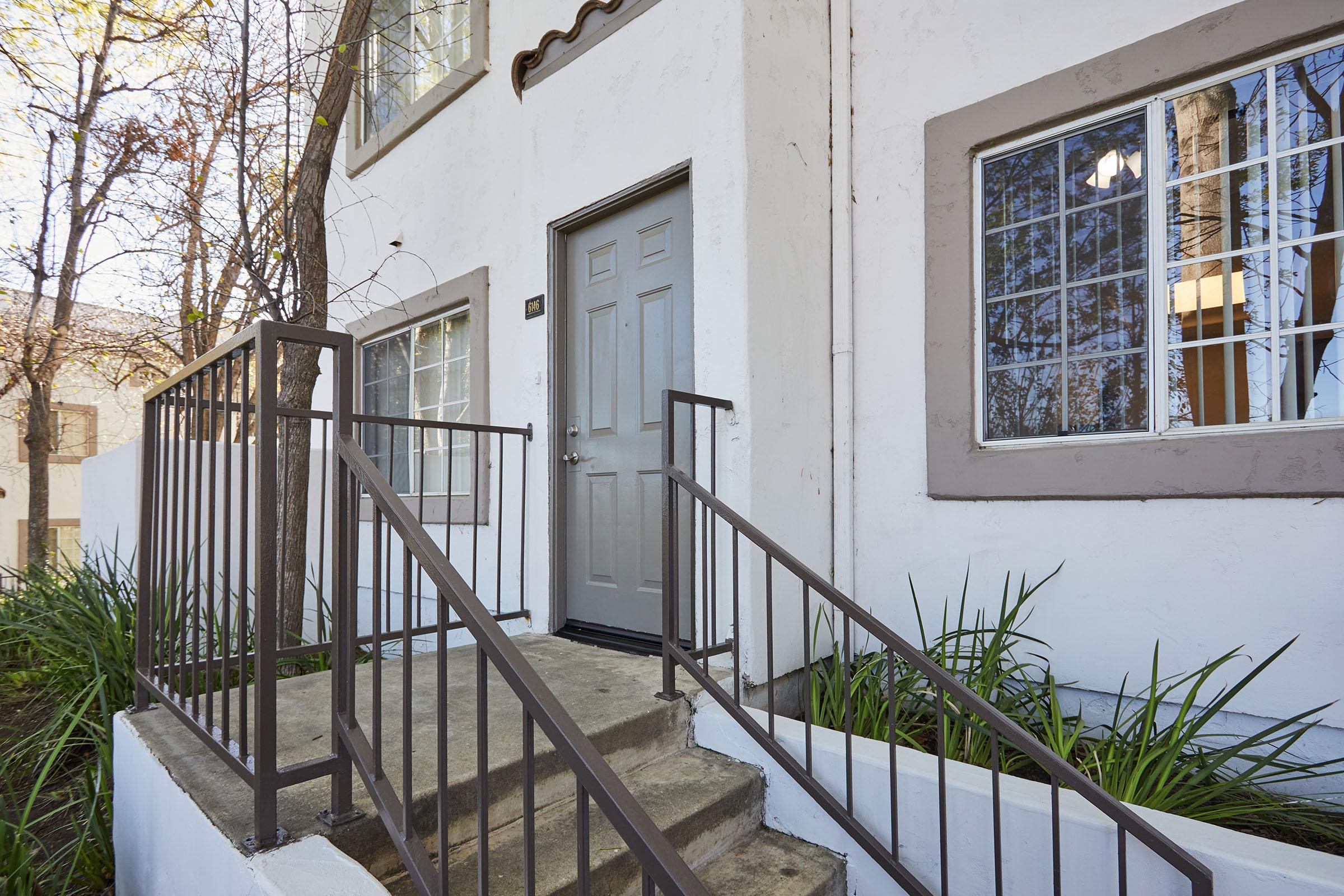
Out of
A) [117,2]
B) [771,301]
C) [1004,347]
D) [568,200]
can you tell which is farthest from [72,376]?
[1004,347]

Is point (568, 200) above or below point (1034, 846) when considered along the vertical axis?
above

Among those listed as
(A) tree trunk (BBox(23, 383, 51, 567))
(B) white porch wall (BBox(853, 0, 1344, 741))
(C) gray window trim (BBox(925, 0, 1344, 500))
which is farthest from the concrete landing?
(A) tree trunk (BBox(23, 383, 51, 567))

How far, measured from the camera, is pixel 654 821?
1.76 meters

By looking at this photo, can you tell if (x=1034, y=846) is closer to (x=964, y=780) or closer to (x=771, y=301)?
(x=964, y=780)

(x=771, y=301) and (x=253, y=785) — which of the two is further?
(x=771, y=301)

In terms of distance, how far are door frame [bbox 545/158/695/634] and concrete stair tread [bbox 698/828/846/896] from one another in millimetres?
1647

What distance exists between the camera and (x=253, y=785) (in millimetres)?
1480

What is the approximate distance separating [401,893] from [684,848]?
2.45ft

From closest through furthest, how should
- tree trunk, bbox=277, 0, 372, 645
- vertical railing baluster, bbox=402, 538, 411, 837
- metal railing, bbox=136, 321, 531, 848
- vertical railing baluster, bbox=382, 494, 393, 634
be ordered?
vertical railing baluster, bbox=402, 538, 411, 837 → metal railing, bbox=136, 321, 531, 848 → vertical railing baluster, bbox=382, 494, 393, 634 → tree trunk, bbox=277, 0, 372, 645

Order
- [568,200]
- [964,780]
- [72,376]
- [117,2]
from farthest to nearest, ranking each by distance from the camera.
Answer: [72,376] < [117,2] < [568,200] < [964,780]

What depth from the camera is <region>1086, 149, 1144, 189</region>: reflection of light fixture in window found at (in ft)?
8.28

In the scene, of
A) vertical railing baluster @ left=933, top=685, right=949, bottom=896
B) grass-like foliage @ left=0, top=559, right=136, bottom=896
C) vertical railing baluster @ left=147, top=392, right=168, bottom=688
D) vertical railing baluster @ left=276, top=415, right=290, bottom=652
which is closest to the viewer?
vertical railing baluster @ left=933, top=685, right=949, bottom=896

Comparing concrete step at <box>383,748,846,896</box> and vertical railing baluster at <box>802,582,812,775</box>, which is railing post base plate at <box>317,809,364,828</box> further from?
vertical railing baluster at <box>802,582,812,775</box>

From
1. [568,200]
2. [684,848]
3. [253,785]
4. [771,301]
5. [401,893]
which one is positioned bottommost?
[684,848]
